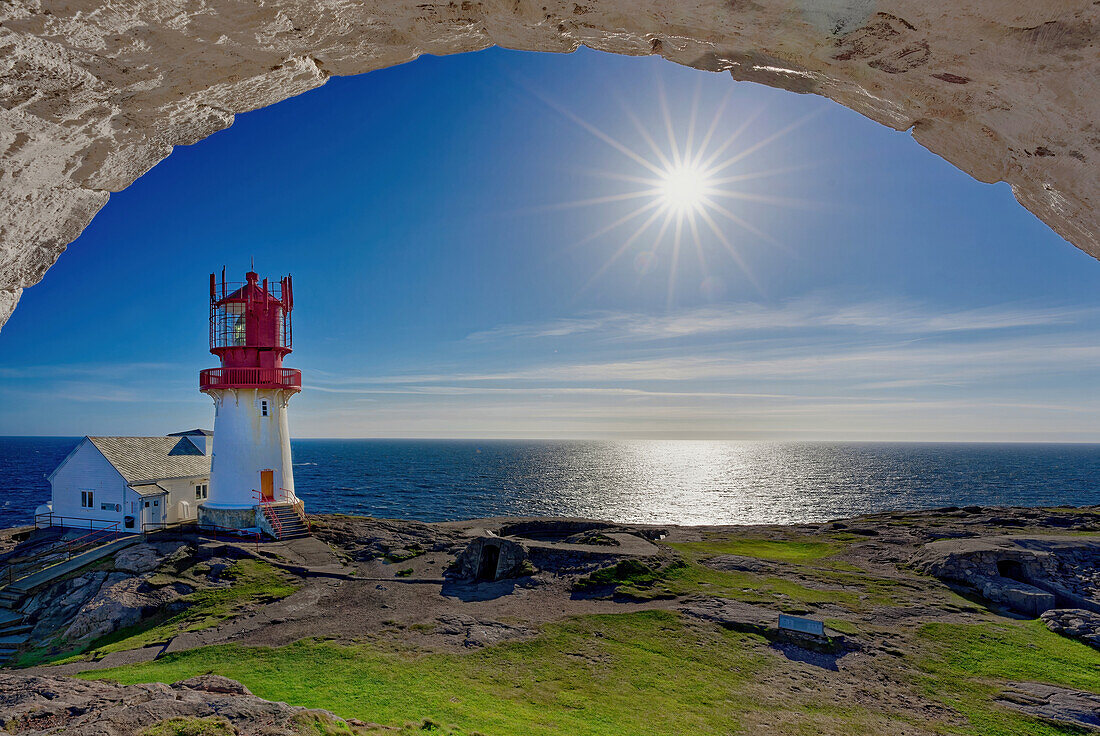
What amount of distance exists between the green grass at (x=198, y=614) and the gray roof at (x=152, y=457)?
12.8 metres

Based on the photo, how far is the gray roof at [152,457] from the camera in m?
29.3

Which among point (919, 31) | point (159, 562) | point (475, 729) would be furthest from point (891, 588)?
point (159, 562)

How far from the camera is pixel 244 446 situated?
26906 mm

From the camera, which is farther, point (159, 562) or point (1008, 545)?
point (1008, 545)

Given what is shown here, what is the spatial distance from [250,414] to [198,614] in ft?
39.7

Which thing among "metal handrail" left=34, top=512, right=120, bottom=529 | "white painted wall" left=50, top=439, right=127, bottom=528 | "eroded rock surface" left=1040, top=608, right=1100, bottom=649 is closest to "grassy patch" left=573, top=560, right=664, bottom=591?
"eroded rock surface" left=1040, top=608, right=1100, bottom=649

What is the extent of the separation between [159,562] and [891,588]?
29.8 metres

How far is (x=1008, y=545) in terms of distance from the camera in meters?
23.9

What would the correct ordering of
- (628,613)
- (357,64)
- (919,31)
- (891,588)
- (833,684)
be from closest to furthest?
(919,31) < (357,64) < (833,684) < (628,613) < (891,588)

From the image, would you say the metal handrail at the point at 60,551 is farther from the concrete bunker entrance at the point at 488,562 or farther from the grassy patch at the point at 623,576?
the grassy patch at the point at 623,576

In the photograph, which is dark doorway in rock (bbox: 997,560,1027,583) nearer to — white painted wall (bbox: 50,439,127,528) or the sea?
the sea

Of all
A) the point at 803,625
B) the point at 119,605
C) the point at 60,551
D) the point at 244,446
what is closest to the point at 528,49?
the point at 803,625

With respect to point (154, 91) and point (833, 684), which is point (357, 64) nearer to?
point (154, 91)

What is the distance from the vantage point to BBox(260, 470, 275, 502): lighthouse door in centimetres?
2695
